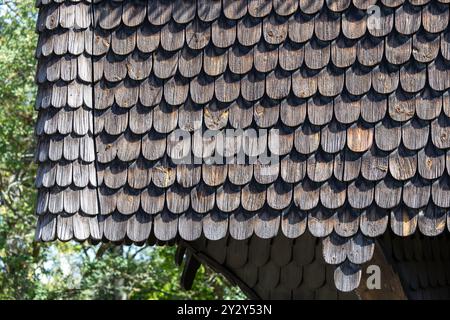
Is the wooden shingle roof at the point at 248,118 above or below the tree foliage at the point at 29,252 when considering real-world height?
below

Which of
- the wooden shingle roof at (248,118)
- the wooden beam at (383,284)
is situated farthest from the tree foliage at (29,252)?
the wooden beam at (383,284)

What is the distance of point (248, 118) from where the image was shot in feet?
17.6

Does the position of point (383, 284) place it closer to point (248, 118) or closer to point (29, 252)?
point (248, 118)

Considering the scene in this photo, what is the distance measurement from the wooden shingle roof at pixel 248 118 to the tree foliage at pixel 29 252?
6632 mm

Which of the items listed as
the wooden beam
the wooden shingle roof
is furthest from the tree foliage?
the wooden beam

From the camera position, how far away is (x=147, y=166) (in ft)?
17.9

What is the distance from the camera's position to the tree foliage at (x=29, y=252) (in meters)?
12.4

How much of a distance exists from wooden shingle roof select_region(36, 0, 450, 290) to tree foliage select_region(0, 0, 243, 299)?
6.63 m

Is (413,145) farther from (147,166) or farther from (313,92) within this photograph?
(147,166)

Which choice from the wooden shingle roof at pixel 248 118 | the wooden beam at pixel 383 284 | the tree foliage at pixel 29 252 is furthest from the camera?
the tree foliage at pixel 29 252

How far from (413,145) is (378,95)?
1.10 ft

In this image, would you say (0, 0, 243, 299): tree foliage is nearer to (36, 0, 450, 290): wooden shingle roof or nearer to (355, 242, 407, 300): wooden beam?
(36, 0, 450, 290): wooden shingle roof

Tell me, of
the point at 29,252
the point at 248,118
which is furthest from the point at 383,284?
the point at 29,252

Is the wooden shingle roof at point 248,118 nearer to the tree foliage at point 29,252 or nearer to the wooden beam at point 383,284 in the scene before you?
the wooden beam at point 383,284
